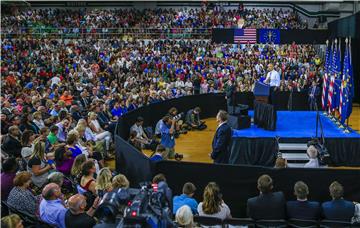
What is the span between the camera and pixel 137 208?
12.2 ft

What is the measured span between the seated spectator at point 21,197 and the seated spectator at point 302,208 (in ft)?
11.4

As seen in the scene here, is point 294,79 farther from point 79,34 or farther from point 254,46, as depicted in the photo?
point 79,34

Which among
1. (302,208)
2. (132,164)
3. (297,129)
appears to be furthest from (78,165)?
(297,129)

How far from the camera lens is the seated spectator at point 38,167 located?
716cm

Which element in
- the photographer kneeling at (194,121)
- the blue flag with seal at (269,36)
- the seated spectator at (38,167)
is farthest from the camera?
the blue flag with seal at (269,36)

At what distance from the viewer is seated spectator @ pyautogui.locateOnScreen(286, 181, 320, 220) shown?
609cm

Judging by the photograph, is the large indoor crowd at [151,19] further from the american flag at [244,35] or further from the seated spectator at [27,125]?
the seated spectator at [27,125]

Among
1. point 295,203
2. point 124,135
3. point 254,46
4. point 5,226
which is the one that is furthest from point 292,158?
point 254,46

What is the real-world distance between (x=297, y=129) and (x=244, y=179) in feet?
23.3

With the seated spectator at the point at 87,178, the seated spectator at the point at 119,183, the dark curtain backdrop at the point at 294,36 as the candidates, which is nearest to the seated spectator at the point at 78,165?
the seated spectator at the point at 87,178

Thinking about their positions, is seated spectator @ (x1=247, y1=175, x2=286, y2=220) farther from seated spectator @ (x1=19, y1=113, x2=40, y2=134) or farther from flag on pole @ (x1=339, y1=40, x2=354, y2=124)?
flag on pole @ (x1=339, y1=40, x2=354, y2=124)

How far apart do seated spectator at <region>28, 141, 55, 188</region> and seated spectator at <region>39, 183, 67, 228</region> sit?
155cm

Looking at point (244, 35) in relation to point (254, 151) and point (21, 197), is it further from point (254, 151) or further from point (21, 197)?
point (21, 197)

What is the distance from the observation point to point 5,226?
4.49 meters
